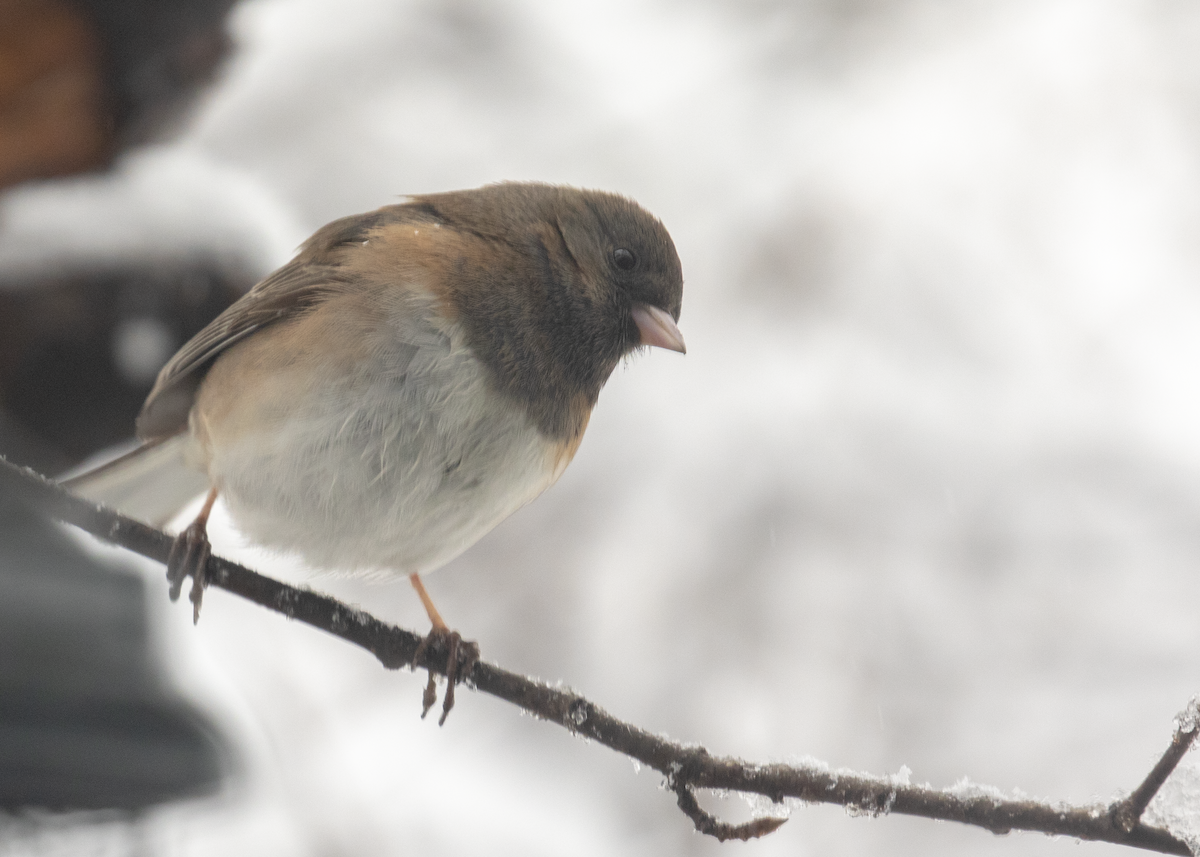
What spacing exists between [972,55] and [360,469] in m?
3.17

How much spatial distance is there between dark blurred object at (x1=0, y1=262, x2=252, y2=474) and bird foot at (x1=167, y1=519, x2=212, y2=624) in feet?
0.97

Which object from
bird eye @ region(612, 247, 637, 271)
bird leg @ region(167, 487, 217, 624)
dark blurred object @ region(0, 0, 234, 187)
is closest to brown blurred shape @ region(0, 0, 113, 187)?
dark blurred object @ region(0, 0, 234, 187)

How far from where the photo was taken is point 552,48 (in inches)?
154

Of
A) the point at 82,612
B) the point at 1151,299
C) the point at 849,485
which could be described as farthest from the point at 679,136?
the point at 82,612

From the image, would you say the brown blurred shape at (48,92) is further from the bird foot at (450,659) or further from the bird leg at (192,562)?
the bird foot at (450,659)

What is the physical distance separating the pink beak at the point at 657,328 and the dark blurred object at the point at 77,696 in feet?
3.77

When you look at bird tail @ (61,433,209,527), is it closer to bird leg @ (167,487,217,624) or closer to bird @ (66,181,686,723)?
bird @ (66,181,686,723)

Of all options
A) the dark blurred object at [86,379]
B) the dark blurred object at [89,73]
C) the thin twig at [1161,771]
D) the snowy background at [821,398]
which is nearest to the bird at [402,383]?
the dark blurred object at [86,379]

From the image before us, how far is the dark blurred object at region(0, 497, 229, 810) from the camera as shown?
1.34 metres

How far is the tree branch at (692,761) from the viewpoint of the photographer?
4.41 feet

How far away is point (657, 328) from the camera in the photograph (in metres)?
2.15

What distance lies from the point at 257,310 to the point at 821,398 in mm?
2280

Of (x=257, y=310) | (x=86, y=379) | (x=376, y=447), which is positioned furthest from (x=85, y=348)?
(x=376, y=447)

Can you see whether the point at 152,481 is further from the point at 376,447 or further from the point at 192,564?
the point at 376,447
